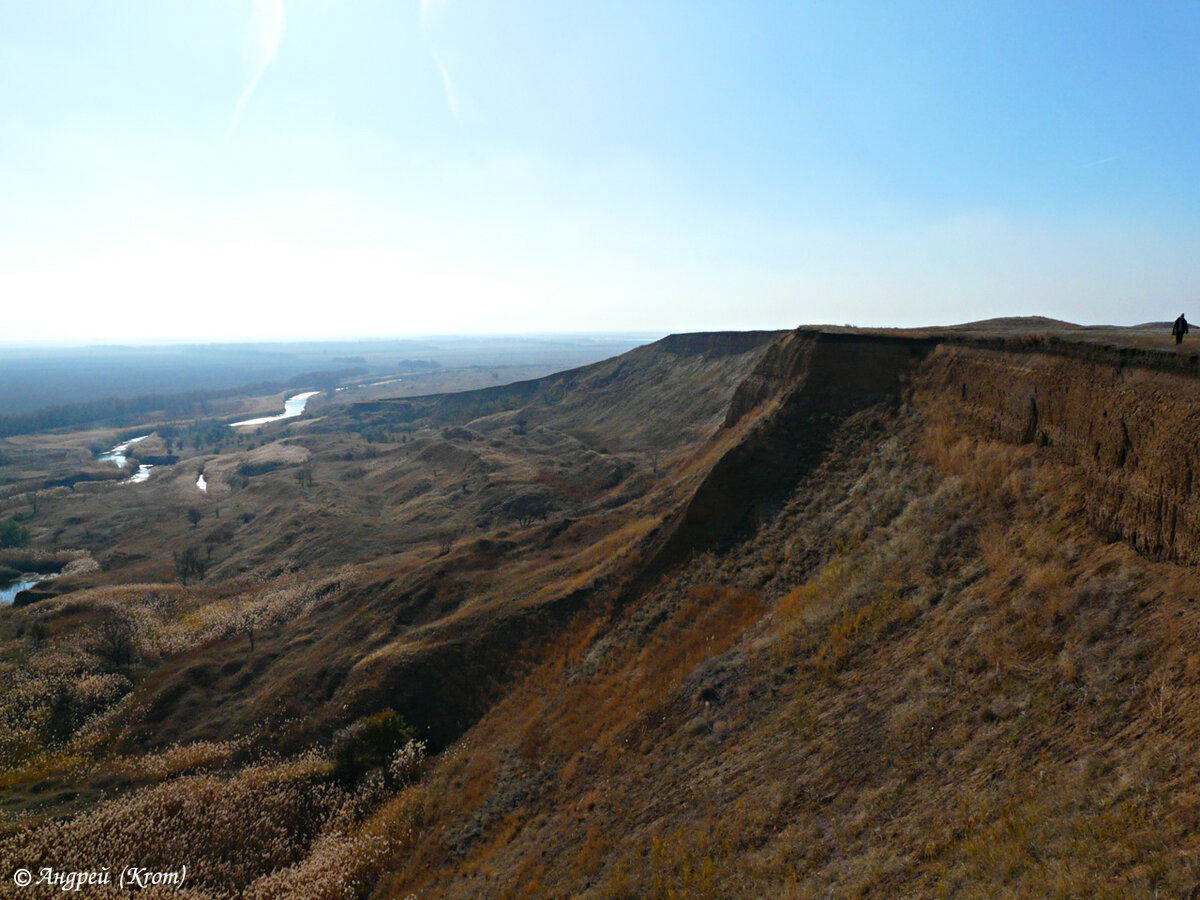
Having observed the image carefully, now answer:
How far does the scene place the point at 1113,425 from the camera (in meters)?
15.8

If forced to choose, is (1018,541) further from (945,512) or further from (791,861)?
(791,861)

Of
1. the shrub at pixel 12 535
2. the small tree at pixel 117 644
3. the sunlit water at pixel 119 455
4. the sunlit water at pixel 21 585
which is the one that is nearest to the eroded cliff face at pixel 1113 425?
the small tree at pixel 117 644

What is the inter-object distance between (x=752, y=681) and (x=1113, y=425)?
12468mm

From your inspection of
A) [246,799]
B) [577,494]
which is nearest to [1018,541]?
[246,799]

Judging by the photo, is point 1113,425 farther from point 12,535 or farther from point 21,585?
point 12,535

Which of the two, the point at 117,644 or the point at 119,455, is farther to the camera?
the point at 119,455

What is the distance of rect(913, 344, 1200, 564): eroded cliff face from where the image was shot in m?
12.8

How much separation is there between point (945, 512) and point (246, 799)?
90.0 ft

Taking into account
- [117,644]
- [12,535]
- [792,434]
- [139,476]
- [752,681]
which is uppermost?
[792,434]

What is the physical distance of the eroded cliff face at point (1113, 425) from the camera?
42.0ft

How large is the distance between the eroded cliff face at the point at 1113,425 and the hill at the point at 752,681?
0.32 feet

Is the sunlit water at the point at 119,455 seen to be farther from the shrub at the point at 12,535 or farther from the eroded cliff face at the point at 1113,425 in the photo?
the eroded cliff face at the point at 1113,425

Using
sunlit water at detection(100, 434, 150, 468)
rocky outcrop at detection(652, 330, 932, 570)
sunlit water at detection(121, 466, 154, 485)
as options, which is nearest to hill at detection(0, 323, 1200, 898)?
rocky outcrop at detection(652, 330, 932, 570)

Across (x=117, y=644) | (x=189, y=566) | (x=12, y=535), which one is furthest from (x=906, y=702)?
(x=12, y=535)
